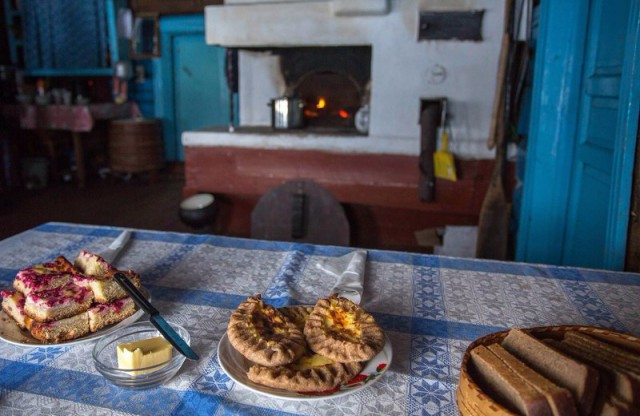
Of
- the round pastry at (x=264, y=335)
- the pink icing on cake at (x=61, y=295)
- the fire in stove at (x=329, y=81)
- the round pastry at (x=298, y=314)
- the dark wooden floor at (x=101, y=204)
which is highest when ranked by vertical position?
the fire in stove at (x=329, y=81)

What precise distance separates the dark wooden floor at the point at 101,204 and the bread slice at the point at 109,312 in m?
3.21

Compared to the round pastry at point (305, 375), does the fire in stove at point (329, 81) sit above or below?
above

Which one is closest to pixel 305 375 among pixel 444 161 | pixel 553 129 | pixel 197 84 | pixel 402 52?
pixel 553 129

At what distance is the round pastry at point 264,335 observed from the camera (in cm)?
77

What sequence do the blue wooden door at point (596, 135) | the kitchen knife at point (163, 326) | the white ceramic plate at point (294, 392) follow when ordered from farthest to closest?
the blue wooden door at point (596, 135), the kitchen knife at point (163, 326), the white ceramic plate at point (294, 392)

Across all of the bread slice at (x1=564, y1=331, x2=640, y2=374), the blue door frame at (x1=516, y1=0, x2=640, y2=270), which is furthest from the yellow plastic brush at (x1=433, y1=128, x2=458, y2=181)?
the bread slice at (x1=564, y1=331, x2=640, y2=374)

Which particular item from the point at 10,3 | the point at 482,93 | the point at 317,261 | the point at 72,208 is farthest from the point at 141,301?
the point at 10,3

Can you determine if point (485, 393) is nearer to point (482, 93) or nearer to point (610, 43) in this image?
point (610, 43)

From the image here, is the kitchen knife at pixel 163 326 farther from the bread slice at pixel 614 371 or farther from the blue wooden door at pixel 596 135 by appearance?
the blue wooden door at pixel 596 135

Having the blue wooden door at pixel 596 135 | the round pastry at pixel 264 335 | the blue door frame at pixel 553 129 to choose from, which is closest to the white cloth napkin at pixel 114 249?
the round pastry at pixel 264 335

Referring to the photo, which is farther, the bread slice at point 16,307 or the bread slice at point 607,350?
the bread slice at point 16,307

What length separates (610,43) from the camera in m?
2.00

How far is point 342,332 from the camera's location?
84cm

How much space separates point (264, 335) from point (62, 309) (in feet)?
1.28
